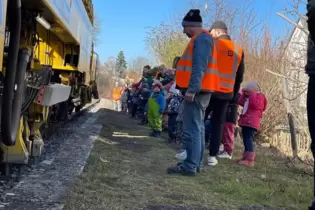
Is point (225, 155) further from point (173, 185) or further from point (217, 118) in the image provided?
point (173, 185)

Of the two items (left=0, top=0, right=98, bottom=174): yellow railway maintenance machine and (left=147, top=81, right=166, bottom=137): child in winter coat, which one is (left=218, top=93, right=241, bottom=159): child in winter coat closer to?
(left=0, top=0, right=98, bottom=174): yellow railway maintenance machine

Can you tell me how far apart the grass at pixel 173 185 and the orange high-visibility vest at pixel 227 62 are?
3.68 ft

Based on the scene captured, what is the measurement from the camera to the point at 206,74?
5.36 metres

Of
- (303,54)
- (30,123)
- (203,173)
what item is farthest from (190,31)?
(303,54)

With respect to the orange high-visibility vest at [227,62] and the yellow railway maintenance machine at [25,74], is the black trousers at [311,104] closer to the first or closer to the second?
the yellow railway maintenance machine at [25,74]

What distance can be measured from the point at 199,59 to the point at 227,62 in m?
0.96

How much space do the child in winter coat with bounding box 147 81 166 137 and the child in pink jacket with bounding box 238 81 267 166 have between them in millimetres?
3060

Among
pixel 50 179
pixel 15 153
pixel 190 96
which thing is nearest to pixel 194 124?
pixel 190 96

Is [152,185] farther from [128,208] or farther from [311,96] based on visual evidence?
[311,96]

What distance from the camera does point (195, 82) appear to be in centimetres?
514

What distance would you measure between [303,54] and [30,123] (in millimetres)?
5141

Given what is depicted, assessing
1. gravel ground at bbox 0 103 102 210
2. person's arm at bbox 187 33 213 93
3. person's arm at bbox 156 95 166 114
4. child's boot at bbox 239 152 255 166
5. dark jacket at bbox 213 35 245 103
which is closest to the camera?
gravel ground at bbox 0 103 102 210

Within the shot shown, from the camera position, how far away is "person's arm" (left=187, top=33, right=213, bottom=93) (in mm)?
5152

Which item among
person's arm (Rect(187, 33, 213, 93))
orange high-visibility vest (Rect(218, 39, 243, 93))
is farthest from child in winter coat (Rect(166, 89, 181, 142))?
person's arm (Rect(187, 33, 213, 93))
